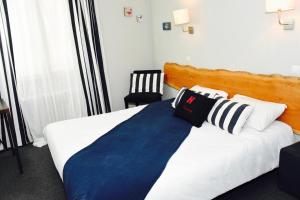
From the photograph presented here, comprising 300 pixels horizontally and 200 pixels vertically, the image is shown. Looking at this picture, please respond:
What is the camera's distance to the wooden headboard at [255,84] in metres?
2.59

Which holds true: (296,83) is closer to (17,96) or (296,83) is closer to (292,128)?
(292,128)

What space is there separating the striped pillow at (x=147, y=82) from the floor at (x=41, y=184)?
1689 millimetres

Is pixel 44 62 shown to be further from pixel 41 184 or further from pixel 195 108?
pixel 195 108

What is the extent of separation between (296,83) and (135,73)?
2635 millimetres

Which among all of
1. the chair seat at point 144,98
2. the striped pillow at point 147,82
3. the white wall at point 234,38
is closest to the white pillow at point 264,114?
the white wall at point 234,38

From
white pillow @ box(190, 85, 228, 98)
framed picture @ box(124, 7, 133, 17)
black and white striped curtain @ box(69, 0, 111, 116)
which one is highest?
framed picture @ box(124, 7, 133, 17)

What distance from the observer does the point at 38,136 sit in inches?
163

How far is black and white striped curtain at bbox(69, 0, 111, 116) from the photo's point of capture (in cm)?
A: 410

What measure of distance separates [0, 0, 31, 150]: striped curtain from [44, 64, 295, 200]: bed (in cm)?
123

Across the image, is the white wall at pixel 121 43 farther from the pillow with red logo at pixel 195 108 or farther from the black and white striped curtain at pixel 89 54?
the pillow with red logo at pixel 195 108

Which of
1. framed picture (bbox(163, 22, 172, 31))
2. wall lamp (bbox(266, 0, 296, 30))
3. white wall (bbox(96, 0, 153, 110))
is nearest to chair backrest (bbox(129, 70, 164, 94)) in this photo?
white wall (bbox(96, 0, 153, 110))

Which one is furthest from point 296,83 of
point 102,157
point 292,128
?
point 102,157

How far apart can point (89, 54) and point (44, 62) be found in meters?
0.68

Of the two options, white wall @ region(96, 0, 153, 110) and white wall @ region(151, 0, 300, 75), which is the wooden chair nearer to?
white wall @ region(96, 0, 153, 110)
